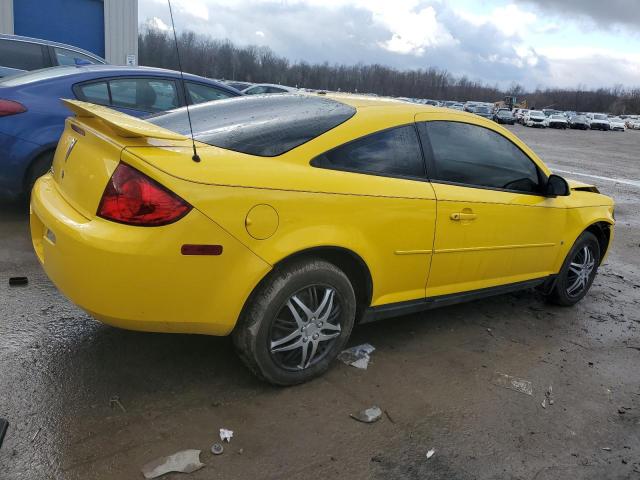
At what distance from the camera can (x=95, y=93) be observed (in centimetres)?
539

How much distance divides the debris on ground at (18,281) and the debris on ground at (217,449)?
2.28 metres

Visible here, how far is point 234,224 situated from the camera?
2.53m

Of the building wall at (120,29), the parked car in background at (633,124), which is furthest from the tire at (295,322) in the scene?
the parked car in background at (633,124)

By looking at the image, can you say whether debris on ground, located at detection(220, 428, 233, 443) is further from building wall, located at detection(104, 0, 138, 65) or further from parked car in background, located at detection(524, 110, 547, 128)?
parked car in background, located at detection(524, 110, 547, 128)

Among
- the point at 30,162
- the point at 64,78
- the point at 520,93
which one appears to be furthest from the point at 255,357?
the point at 520,93

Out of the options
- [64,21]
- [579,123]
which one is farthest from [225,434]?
[579,123]

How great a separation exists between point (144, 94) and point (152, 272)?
3859 millimetres

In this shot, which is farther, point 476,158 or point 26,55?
point 26,55

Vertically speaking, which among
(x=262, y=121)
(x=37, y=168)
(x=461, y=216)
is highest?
(x=262, y=121)

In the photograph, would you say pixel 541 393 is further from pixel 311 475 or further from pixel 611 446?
pixel 311 475

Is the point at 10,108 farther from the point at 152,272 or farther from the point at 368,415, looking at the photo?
the point at 368,415

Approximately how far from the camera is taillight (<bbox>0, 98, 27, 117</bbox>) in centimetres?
480

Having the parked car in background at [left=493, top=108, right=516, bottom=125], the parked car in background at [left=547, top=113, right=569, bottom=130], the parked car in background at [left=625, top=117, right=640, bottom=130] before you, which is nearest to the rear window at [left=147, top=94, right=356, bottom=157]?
the parked car in background at [left=493, top=108, right=516, bottom=125]

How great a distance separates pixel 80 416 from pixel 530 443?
2176 mm
